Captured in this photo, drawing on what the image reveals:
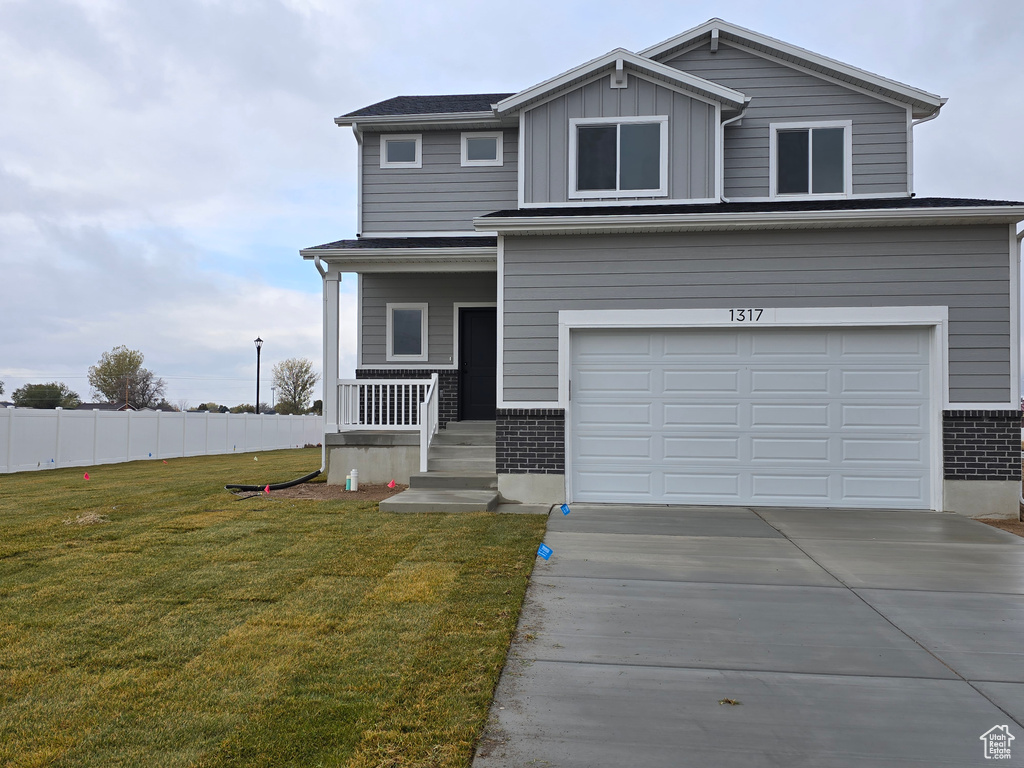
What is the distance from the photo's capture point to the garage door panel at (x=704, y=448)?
9.26 m

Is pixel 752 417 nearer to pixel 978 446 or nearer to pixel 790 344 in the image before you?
pixel 790 344

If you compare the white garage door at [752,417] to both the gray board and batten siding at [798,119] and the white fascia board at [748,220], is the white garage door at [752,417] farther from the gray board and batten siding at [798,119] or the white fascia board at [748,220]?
the gray board and batten siding at [798,119]

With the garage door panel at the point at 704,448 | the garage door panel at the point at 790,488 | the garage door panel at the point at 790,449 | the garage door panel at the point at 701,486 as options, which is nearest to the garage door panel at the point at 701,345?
the garage door panel at the point at 704,448

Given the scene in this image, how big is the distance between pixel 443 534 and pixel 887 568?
13.9 feet

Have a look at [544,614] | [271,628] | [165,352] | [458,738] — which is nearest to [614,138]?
[544,614]

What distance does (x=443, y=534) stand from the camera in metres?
7.02

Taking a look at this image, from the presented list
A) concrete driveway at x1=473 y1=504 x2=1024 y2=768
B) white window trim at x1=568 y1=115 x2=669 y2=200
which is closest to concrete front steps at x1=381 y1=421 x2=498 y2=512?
concrete driveway at x1=473 y1=504 x2=1024 y2=768

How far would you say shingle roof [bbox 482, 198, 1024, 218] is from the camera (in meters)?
9.20

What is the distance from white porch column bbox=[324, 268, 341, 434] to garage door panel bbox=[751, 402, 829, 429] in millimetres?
6621

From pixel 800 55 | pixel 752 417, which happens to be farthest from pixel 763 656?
pixel 800 55

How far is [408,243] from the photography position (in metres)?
12.1

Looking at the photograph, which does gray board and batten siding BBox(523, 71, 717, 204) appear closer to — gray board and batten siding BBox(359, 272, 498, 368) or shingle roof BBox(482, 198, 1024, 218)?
shingle roof BBox(482, 198, 1024, 218)

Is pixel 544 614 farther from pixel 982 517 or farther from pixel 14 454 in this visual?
pixel 14 454

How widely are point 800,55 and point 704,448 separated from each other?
743 cm
